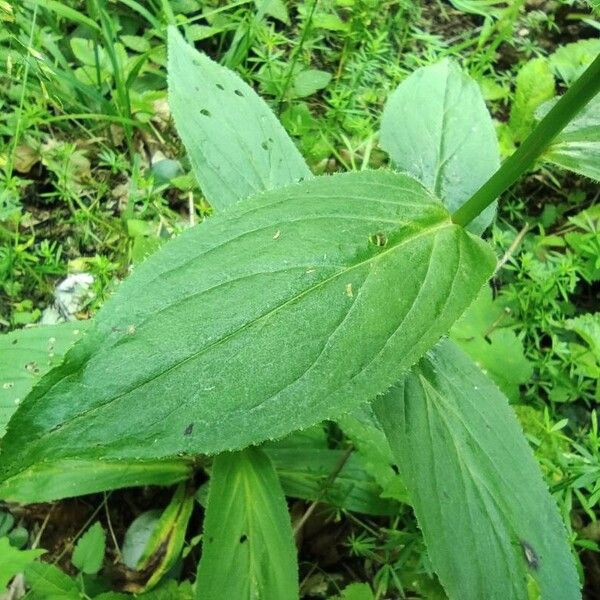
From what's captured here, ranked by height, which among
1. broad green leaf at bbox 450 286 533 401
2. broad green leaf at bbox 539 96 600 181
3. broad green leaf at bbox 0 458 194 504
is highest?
broad green leaf at bbox 539 96 600 181

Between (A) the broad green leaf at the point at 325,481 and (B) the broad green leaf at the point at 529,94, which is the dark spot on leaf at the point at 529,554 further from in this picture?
(B) the broad green leaf at the point at 529,94

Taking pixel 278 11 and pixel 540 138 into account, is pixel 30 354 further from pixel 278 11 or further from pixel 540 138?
pixel 278 11

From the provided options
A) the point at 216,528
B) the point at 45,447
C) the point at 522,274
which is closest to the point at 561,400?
the point at 522,274

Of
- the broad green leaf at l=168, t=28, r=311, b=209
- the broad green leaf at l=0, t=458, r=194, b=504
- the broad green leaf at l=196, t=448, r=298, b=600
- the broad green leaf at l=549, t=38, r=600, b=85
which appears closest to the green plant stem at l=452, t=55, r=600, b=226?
the broad green leaf at l=168, t=28, r=311, b=209

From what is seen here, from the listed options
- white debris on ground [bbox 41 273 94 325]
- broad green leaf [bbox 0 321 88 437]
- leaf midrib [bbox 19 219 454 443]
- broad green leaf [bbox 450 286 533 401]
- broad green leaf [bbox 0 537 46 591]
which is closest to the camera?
leaf midrib [bbox 19 219 454 443]

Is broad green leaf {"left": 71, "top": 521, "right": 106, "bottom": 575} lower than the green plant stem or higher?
lower

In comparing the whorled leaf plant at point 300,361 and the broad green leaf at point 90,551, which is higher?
the whorled leaf plant at point 300,361

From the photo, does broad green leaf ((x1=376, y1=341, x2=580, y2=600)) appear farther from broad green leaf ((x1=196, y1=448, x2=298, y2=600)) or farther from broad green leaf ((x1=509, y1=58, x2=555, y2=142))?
broad green leaf ((x1=509, y1=58, x2=555, y2=142))

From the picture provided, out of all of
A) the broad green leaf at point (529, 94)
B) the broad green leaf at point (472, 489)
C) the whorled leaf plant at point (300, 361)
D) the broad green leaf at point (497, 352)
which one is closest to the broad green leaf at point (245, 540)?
the whorled leaf plant at point (300, 361)
